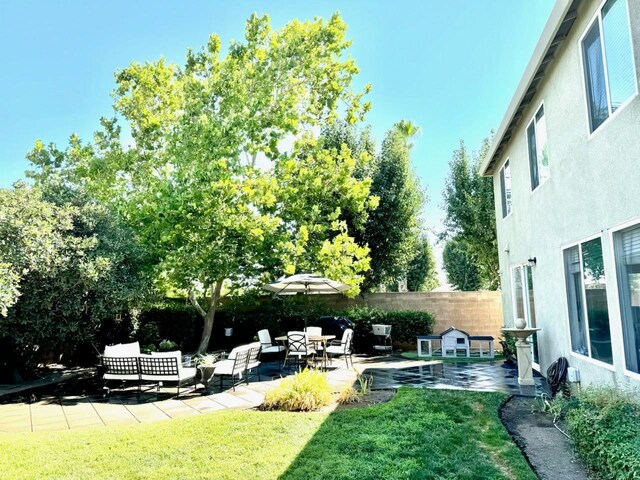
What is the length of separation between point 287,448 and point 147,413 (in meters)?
3.14

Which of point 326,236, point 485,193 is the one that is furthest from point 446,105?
point 326,236

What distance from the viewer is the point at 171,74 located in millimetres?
15562

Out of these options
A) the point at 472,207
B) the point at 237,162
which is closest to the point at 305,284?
the point at 237,162

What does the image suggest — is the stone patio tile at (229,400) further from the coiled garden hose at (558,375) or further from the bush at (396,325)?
the bush at (396,325)

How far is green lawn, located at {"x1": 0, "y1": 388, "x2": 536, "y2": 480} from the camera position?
441 cm

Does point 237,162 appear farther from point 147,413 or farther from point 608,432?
point 608,432

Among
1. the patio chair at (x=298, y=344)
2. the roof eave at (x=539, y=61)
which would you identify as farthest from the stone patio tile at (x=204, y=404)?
the roof eave at (x=539, y=61)

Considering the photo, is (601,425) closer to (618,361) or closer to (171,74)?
(618,361)

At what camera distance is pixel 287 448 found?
507 cm

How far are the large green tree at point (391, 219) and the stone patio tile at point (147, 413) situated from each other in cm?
1124

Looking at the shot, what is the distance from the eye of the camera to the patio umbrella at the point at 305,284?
38.0 feet

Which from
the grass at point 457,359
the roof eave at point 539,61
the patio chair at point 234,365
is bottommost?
the grass at point 457,359

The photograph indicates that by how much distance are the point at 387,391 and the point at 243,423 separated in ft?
10.6

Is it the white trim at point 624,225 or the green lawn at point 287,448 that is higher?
the white trim at point 624,225
